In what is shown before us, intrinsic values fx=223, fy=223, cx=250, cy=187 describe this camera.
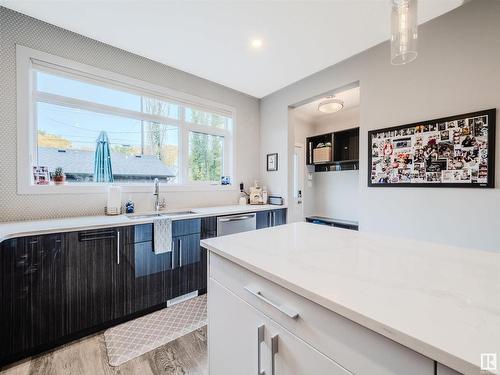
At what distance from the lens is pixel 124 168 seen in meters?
2.65

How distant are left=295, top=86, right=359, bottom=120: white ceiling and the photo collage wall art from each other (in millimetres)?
1262

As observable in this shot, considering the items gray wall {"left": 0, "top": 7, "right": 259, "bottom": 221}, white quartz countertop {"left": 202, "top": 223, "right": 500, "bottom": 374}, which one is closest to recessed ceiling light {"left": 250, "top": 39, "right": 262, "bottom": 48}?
gray wall {"left": 0, "top": 7, "right": 259, "bottom": 221}

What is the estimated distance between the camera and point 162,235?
2143mm

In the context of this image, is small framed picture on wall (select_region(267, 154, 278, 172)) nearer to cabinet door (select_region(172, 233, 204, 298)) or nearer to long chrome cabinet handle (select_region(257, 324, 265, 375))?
cabinet door (select_region(172, 233, 204, 298))

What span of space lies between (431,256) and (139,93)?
10.1ft

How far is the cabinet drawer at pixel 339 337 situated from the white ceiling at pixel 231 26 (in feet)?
7.23

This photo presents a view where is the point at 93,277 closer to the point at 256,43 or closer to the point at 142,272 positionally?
the point at 142,272

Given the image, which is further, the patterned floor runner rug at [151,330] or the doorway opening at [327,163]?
the doorway opening at [327,163]

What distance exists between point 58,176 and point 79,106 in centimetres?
78

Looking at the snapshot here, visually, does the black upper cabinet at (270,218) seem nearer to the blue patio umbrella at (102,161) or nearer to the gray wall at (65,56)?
the gray wall at (65,56)

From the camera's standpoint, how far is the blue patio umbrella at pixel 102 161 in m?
2.48

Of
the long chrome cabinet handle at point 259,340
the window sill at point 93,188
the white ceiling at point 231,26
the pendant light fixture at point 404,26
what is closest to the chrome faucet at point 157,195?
the window sill at point 93,188

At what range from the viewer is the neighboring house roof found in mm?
2230

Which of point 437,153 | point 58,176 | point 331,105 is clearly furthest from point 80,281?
point 331,105
